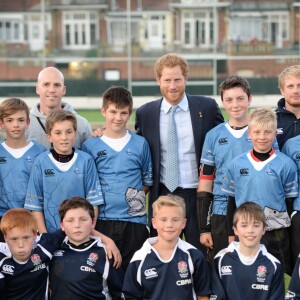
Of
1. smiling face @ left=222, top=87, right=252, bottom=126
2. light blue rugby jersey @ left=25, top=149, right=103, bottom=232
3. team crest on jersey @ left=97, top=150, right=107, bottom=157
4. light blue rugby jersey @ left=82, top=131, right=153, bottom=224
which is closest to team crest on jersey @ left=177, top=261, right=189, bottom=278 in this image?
light blue rugby jersey @ left=82, top=131, right=153, bottom=224

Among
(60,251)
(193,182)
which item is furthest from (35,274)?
(193,182)

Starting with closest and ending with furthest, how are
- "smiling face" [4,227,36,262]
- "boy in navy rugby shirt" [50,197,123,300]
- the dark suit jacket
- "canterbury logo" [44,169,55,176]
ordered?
1. "smiling face" [4,227,36,262]
2. "boy in navy rugby shirt" [50,197,123,300]
3. "canterbury logo" [44,169,55,176]
4. the dark suit jacket

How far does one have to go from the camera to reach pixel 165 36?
31.3 meters

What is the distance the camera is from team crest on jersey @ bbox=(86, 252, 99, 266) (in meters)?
5.32

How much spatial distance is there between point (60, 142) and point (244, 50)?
25116 mm

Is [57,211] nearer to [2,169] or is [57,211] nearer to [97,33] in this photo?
[2,169]

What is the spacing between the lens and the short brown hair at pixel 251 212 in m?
5.06

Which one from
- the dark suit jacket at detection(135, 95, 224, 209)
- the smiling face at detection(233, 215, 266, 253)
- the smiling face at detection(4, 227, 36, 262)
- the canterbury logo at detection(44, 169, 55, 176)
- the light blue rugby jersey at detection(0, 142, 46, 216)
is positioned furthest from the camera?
the dark suit jacket at detection(135, 95, 224, 209)

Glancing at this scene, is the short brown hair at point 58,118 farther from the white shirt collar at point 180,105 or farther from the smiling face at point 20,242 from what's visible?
the smiling face at point 20,242

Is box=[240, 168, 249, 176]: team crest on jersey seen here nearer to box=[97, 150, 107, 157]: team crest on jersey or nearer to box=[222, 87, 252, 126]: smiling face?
box=[222, 87, 252, 126]: smiling face

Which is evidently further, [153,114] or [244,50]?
[244,50]

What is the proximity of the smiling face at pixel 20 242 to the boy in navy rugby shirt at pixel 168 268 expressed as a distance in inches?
27.7

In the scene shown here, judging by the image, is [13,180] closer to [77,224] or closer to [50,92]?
[77,224]

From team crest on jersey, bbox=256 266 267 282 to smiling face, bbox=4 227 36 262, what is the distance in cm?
156
